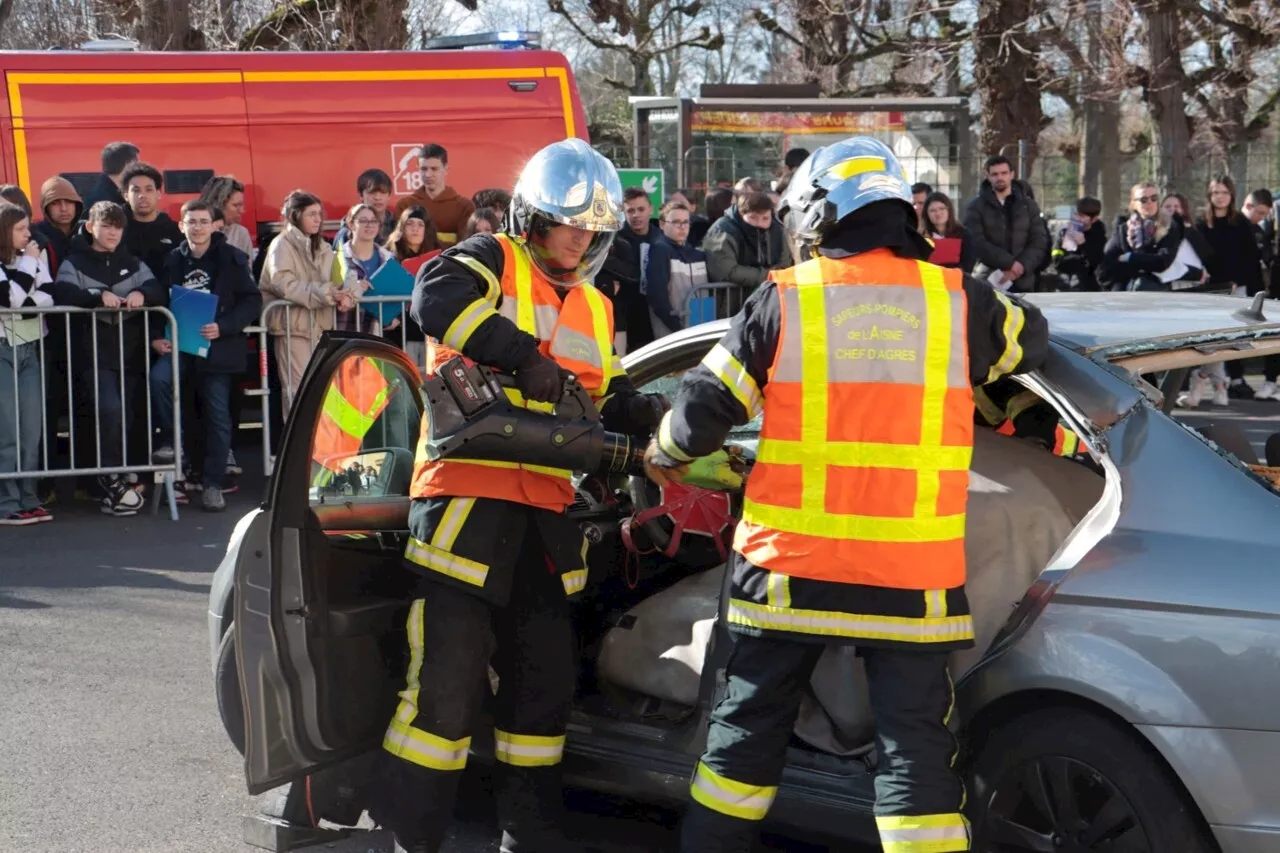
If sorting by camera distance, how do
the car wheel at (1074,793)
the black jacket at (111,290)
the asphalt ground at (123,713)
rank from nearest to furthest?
the car wheel at (1074,793)
the asphalt ground at (123,713)
the black jacket at (111,290)

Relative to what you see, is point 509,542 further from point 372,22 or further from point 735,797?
point 372,22

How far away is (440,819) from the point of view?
3.79 meters

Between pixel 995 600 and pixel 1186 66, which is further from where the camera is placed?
pixel 1186 66

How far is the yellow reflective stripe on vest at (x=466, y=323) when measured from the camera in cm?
360

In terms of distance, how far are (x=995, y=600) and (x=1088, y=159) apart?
80.2 ft

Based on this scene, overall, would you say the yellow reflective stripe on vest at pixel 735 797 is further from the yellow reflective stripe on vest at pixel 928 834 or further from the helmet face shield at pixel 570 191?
the helmet face shield at pixel 570 191

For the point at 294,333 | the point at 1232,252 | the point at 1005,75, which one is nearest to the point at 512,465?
the point at 294,333

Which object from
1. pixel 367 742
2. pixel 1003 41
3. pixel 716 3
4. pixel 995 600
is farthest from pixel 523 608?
pixel 716 3

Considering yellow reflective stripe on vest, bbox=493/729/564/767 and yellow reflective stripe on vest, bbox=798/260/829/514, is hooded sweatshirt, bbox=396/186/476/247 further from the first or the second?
yellow reflective stripe on vest, bbox=798/260/829/514

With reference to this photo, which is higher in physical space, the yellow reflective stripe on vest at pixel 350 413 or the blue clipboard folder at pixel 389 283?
the blue clipboard folder at pixel 389 283

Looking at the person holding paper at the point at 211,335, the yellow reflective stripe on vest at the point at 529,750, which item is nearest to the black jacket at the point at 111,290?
the person holding paper at the point at 211,335

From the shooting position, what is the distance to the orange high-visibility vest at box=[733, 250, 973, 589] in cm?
318

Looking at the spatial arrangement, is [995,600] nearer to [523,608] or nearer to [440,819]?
[523,608]

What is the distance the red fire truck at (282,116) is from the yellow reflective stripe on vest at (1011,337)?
23.3 ft
